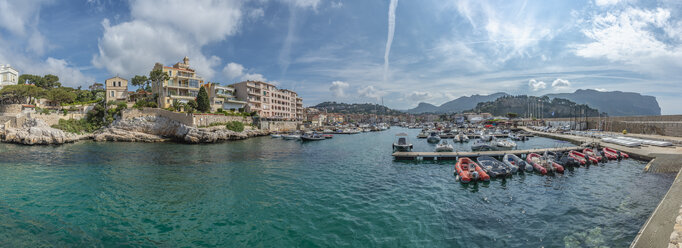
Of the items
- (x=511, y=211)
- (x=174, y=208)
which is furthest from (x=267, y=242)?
(x=511, y=211)

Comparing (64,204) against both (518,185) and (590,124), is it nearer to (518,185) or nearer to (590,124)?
(518,185)

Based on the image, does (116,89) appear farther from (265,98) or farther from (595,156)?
(595,156)

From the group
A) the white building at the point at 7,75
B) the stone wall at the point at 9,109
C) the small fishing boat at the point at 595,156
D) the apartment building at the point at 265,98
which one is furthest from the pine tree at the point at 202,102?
the small fishing boat at the point at 595,156

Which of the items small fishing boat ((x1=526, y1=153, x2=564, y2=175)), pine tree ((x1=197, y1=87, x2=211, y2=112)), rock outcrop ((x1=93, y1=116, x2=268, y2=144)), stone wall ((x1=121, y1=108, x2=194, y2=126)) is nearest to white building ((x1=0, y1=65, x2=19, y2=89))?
rock outcrop ((x1=93, y1=116, x2=268, y2=144))

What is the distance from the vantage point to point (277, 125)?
241 feet

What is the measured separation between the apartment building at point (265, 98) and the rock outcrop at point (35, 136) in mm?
36446

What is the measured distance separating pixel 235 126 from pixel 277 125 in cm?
1779

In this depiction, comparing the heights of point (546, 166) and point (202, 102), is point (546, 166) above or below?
below

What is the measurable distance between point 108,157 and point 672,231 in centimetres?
4218

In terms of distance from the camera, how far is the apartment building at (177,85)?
54.4 metres

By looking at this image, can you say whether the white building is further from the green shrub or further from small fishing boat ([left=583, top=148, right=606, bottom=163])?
small fishing boat ([left=583, top=148, right=606, bottom=163])

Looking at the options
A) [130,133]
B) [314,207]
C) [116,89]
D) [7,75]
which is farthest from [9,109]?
[314,207]

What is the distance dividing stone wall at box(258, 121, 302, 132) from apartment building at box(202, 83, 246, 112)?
28.5 feet

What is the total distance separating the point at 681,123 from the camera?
36.2 meters
